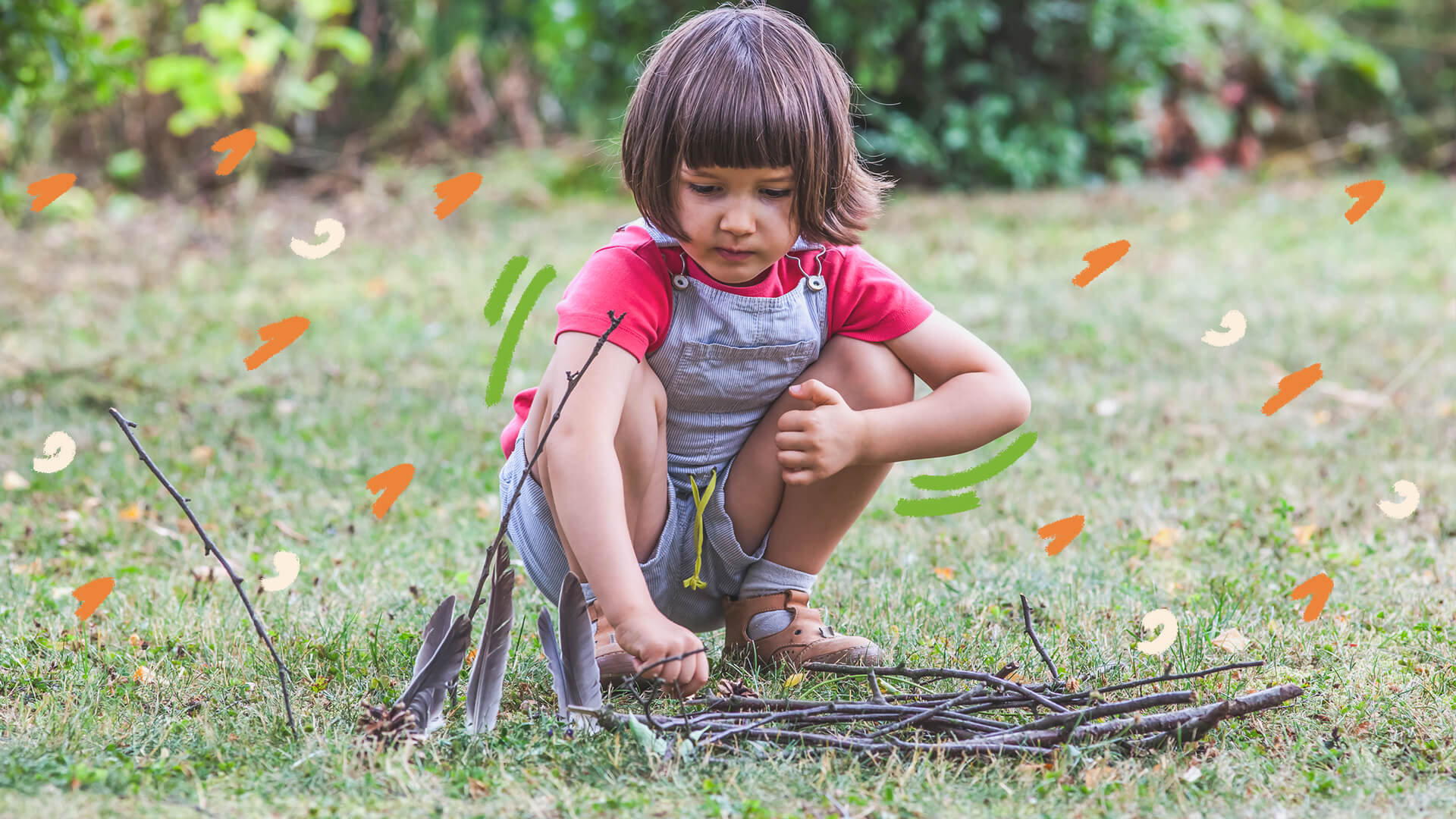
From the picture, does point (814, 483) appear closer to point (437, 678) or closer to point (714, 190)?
point (714, 190)

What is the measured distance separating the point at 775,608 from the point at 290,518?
4.91 ft

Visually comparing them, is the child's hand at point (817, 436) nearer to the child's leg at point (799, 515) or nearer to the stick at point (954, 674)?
the child's leg at point (799, 515)

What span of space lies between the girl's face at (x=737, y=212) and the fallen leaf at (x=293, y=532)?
1.54 metres

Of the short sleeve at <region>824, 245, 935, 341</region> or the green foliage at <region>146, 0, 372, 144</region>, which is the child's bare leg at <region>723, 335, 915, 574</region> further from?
the green foliage at <region>146, 0, 372, 144</region>

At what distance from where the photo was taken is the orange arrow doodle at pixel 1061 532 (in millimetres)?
3000

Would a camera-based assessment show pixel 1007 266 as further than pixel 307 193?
No

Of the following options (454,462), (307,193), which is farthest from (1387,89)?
(454,462)

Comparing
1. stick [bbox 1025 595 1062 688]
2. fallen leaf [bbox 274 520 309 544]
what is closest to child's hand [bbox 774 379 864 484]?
stick [bbox 1025 595 1062 688]

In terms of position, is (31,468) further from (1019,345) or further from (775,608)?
(1019,345)

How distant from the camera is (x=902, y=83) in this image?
28.8 ft

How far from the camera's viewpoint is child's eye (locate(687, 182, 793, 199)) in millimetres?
1992

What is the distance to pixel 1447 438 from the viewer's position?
3961 millimetres

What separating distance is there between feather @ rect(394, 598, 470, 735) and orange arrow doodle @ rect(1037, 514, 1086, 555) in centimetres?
148

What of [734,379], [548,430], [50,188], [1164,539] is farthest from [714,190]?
[1164,539]
